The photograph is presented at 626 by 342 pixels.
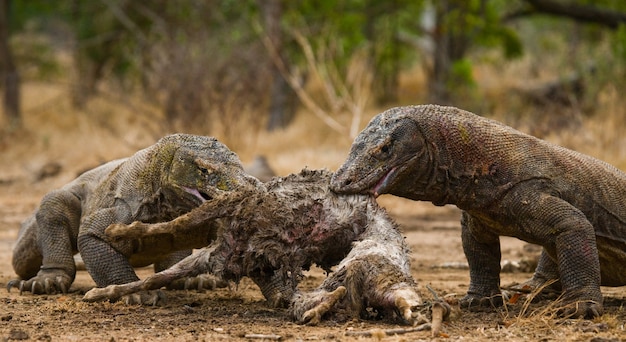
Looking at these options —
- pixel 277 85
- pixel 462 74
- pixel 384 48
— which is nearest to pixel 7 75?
pixel 277 85

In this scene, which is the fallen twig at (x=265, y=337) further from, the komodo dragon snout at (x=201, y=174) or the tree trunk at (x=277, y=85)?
the tree trunk at (x=277, y=85)

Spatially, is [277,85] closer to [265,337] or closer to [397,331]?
[265,337]

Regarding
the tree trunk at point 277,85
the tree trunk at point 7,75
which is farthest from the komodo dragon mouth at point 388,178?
the tree trunk at point 7,75


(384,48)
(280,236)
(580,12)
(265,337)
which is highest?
(384,48)

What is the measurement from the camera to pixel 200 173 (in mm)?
5707

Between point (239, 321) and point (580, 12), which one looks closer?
point (239, 321)

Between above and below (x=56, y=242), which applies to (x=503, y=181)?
above

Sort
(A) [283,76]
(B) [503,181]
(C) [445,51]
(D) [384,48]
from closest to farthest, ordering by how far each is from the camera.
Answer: (B) [503,181]
(A) [283,76]
(C) [445,51]
(D) [384,48]

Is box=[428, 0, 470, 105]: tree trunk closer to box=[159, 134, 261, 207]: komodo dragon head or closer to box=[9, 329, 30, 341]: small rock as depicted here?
box=[159, 134, 261, 207]: komodo dragon head

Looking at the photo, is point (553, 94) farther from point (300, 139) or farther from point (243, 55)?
point (243, 55)

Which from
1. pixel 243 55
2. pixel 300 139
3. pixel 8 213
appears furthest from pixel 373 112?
pixel 8 213

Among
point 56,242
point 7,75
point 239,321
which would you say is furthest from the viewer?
point 7,75

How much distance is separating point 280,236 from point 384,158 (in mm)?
661

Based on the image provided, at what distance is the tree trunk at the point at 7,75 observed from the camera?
21.0 meters
